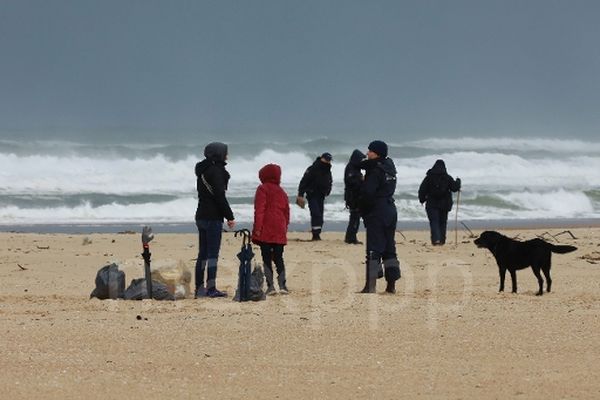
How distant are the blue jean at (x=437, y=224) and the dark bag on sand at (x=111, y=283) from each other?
30.0ft

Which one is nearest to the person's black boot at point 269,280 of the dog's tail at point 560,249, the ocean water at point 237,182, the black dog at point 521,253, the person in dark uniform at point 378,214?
the person in dark uniform at point 378,214

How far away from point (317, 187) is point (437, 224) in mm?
2298

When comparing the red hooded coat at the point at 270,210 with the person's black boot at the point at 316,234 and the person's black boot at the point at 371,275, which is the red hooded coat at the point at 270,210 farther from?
the person's black boot at the point at 316,234

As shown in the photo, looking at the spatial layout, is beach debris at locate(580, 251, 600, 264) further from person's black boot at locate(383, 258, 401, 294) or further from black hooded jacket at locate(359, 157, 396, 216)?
black hooded jacket at locate(359, 157, 396, 216)

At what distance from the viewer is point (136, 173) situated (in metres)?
47.4

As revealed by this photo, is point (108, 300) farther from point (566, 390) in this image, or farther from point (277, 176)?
point (566, 390)

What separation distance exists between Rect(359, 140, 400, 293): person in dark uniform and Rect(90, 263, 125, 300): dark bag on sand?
2.50 meters

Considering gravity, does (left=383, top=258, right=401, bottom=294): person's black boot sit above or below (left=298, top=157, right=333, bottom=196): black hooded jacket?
below

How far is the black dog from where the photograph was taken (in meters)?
12.6

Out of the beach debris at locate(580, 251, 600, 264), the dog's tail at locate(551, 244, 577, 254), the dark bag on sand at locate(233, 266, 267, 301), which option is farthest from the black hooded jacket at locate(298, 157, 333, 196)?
the dark bag on sand at locate(233, 266, 267, 301)

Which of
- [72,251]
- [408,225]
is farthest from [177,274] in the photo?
A: [408,225]

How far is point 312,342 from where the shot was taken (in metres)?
9.28

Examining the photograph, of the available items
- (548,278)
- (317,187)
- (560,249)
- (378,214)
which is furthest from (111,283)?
(317,187)

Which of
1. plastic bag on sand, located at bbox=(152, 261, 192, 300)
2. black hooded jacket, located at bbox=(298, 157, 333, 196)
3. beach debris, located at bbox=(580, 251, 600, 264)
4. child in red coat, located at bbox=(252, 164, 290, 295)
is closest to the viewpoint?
plastic bag on sand, located at bbox=(152, 261, 192, 300)
